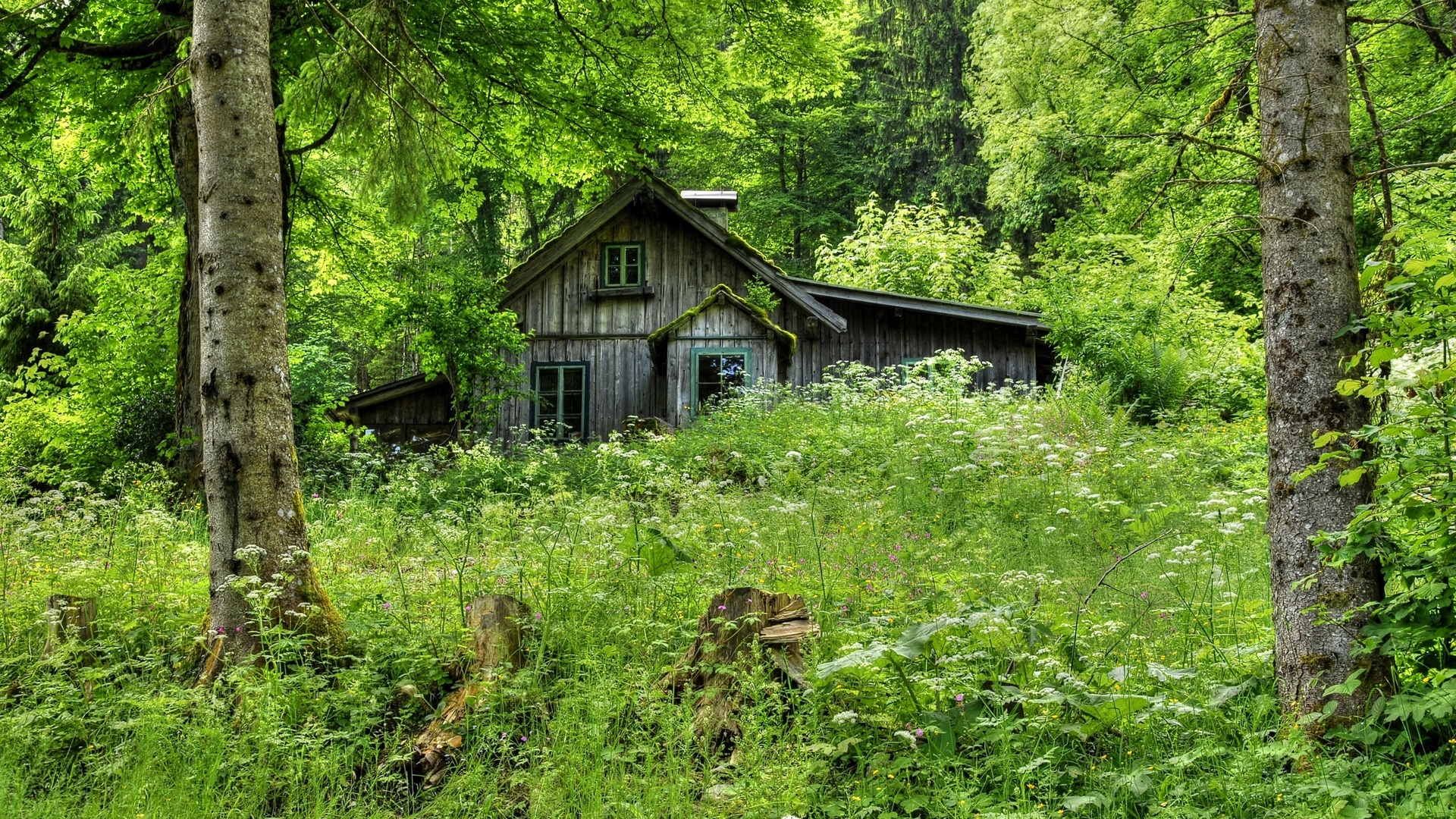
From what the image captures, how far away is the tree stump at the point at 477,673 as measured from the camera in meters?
3.71

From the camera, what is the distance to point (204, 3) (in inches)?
181

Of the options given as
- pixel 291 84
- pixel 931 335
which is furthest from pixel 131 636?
pixel 931 335

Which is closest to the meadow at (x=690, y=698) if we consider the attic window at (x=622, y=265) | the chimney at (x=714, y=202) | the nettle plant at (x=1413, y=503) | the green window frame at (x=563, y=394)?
the nettle plant at (x=1413, y=503)

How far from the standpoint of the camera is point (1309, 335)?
324cm

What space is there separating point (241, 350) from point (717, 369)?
1276 cm

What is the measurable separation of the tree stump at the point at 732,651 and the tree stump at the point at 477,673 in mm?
770

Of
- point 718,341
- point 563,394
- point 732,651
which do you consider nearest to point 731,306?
point 718,341

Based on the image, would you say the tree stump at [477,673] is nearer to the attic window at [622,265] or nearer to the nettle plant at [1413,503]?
the nettle plant at [1413,503]

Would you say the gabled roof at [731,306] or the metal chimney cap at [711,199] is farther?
the metal chimney cap at [711,199]

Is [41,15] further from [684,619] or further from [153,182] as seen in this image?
[684,619]

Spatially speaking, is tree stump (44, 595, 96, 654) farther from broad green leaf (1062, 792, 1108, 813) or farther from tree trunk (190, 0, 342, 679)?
broad green leaf (1062, 792, 1108, 813)

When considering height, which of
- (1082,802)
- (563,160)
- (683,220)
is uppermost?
(683,220)

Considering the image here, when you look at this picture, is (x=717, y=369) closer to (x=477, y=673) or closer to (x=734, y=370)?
(x=734, y=370)

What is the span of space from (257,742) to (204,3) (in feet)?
12.1
